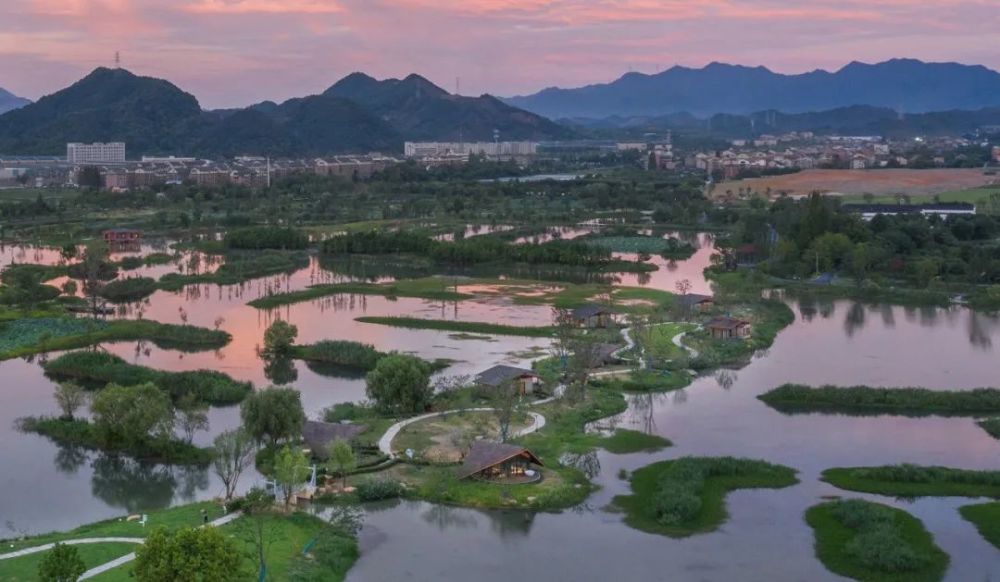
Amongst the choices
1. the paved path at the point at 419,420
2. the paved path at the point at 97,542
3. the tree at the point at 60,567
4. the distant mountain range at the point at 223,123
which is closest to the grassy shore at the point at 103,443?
the paved path at the point at 419,420

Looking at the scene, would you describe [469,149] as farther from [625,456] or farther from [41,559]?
[41,559]

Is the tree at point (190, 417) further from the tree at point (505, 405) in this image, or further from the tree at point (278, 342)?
the tree at point (278, 342)

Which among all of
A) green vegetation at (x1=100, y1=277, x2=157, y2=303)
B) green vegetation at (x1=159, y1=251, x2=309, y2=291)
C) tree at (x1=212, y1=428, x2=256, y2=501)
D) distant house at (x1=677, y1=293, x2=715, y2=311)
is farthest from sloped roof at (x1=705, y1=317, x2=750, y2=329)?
green vegetation at (x1=100, y1=277, x2=157, y2=303)

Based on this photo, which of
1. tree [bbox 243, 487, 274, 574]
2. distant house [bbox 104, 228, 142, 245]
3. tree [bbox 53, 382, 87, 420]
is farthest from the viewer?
distant house [bbox 104, 228, 142, 245]

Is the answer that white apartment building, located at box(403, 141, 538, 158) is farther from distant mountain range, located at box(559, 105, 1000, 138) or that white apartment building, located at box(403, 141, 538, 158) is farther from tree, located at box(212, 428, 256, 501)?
tree, located at box(212, 428, 256, 501)

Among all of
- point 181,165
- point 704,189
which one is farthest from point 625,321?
point 181,165

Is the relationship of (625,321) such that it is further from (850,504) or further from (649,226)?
(649,226)
